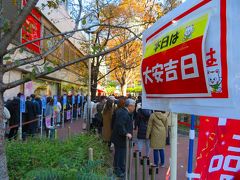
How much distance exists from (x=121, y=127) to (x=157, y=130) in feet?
4.71

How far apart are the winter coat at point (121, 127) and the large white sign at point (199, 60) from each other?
4530 millimetres

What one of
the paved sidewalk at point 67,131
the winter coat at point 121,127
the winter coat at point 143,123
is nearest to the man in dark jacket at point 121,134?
the winter coat at point 121,127

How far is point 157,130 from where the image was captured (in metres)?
8.27

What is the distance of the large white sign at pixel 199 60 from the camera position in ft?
5.48

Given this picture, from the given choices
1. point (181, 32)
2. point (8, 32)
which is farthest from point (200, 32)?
point (8, 32)

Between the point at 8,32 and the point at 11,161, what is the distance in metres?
2.72

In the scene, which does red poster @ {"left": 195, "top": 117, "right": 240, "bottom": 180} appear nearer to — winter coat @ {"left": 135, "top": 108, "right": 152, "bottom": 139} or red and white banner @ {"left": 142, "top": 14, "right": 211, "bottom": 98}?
red and white banner @ {"left": 142, "top": 14, "right": 211, "bottom": 98}

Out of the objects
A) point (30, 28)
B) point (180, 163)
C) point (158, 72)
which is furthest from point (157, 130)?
point (158, 72)

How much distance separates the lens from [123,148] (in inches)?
290

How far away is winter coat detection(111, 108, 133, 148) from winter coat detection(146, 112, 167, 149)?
107 cm

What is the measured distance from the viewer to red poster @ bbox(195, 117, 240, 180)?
253 centimetres

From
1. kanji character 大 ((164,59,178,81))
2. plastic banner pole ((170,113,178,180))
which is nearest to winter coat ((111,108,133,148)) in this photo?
plastic banner pole ((170,113,178,180))

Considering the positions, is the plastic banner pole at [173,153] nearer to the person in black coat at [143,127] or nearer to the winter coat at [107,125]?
the person in black coat at [143,127]

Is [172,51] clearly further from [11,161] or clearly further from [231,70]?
[11,161]
